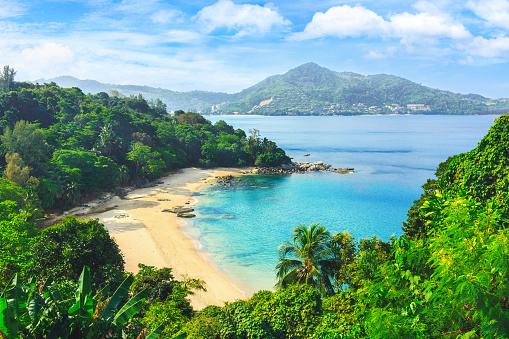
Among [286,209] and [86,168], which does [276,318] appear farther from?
[86,168]

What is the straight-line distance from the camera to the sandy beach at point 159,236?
22.1 meters

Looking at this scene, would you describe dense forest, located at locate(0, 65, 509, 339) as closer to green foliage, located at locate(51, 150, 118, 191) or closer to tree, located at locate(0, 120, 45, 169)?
tree, located at locate(0, 120, 45, 169)

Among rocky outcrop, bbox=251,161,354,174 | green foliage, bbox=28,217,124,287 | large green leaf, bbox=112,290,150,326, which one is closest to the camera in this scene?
large green leaf, bbox=112,290,150,326

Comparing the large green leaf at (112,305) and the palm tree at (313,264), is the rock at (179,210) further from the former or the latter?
the large green leaf at (112,305)

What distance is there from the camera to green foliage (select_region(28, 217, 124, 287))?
14.9 meters

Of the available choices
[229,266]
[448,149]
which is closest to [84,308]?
[229,266]

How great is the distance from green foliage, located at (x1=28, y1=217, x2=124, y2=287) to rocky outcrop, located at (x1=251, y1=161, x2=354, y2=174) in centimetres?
4915

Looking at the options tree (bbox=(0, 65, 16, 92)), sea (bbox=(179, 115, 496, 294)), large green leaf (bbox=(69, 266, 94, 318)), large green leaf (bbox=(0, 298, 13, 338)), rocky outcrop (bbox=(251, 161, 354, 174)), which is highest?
tree (bbox=(0, 65, 16, 92))

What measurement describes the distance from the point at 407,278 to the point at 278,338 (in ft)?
18.3

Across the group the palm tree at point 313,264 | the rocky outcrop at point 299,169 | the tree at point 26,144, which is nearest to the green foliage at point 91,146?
the tree at point 26,144

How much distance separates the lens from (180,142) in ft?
222

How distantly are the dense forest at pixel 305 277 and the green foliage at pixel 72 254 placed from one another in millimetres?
59

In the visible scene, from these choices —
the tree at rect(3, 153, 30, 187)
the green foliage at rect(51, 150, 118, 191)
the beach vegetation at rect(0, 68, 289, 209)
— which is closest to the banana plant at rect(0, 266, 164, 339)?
the tree at rect(3, 153, 30, 187)

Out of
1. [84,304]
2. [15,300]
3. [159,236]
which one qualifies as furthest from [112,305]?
[159,236]
